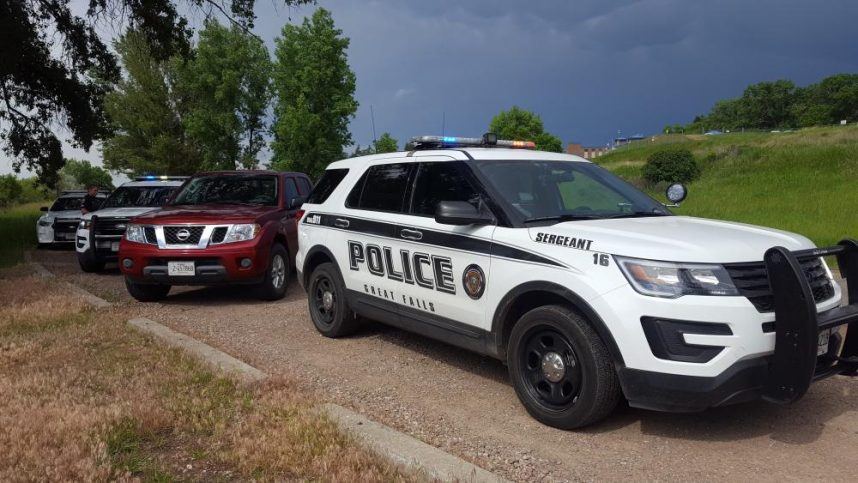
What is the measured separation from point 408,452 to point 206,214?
542cm

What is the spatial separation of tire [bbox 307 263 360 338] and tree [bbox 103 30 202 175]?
4455 cm

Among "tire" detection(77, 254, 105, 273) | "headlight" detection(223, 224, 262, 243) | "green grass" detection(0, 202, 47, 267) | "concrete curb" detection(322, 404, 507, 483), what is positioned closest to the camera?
"concrete curb" detection(322, 404, 507, 483)

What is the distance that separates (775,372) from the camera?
11.6 feet

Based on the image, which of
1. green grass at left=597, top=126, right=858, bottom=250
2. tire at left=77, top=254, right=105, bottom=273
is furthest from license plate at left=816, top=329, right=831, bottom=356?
tire at left=77, top=254, right=105, bottom=273

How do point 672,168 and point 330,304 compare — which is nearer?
point 330,304

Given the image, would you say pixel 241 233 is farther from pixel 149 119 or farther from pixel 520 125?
pixel 520 125

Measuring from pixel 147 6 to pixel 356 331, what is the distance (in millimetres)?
12085

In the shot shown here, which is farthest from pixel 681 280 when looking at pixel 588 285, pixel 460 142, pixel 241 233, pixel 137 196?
pixel 137 196

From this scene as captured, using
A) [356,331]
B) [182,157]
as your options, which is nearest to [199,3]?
[356,331]

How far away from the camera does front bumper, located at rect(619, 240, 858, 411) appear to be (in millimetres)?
3428

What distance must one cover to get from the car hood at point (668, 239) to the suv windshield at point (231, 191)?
566 centimetres

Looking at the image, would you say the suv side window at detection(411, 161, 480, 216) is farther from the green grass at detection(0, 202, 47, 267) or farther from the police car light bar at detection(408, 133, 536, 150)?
the green grass at detection(0, 202, 47, 267)

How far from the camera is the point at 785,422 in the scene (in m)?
4.24

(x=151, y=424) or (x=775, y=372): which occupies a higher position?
(x=775, y=372)
